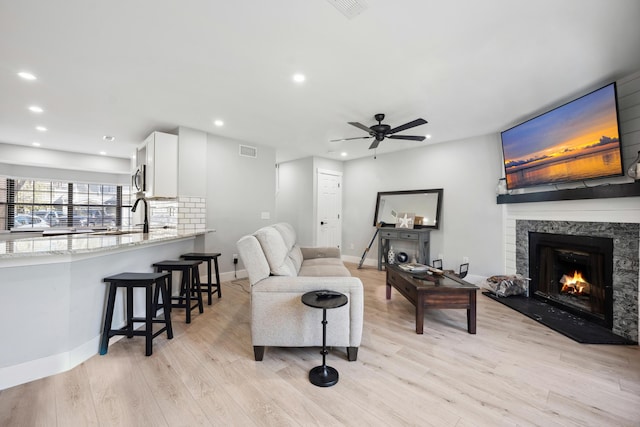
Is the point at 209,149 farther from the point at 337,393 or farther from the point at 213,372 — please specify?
the point at 337,393

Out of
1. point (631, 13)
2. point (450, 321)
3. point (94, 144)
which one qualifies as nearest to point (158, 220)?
point (94, 144)

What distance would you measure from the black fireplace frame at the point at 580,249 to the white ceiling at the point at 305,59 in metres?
1.58

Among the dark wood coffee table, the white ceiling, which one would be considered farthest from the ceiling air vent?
the dark wood coffee table

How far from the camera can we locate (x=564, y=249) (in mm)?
3170

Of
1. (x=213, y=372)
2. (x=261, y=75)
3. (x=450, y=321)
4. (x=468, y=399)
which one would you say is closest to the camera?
(x=468, y=399)

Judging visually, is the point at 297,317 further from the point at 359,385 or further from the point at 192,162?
the point at 192,162

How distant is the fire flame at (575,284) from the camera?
2935mm

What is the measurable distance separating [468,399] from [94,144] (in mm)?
6643

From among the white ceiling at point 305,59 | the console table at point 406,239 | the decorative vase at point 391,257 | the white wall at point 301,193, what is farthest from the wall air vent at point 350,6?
the decorative vase at point 391,257

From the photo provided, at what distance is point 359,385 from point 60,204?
23.6ft

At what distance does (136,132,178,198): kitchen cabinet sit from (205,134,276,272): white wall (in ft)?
1.46

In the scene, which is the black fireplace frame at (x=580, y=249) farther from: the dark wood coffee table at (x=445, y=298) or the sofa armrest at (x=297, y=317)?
the sofa armrest at (x=297, y=317)

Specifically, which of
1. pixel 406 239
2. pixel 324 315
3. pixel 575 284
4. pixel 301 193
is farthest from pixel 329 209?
pixel 324 315

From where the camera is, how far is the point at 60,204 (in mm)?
5730
